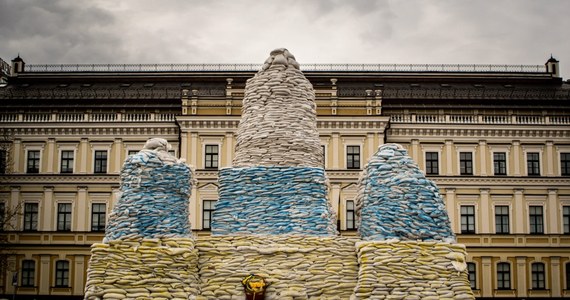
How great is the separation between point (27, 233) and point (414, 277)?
33810 millimetres

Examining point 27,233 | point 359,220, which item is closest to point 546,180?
point 27,233

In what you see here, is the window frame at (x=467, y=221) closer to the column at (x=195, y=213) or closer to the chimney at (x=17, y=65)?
the column at (x=195, y=213)

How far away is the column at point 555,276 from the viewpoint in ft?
138

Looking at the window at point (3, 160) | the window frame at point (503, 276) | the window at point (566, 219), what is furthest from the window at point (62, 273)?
the window at point (566, 219)

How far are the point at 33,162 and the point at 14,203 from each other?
2.45m

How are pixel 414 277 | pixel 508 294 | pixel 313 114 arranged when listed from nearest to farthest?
pixel 414 277 → pixel 313 114 → pixel 508 294

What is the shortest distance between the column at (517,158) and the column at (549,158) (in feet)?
4.49

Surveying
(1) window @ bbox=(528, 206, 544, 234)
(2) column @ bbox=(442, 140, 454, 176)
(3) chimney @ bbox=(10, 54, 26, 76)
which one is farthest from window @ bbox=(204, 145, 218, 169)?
(1) window @ bbox=(528, 206, 544, 234)

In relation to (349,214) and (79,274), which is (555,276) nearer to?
(349,214)

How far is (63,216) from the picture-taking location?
43688mm

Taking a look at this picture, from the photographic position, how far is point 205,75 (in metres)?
50.2

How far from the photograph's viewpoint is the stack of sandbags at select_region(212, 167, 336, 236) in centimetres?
1509

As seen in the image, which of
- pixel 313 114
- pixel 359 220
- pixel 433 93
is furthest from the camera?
pixel 433 93

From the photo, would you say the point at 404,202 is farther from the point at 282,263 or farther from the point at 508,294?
the point at 508,294
